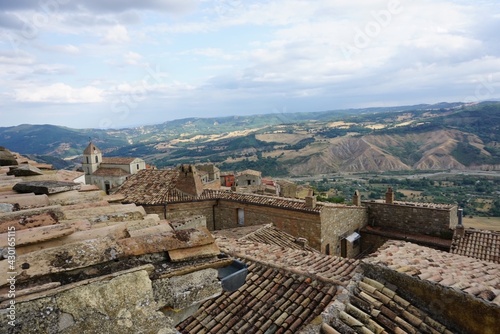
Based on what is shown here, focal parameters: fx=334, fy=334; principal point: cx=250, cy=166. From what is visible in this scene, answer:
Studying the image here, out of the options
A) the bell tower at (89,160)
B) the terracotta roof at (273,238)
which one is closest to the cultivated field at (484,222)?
the terracotta roof at (273,238)

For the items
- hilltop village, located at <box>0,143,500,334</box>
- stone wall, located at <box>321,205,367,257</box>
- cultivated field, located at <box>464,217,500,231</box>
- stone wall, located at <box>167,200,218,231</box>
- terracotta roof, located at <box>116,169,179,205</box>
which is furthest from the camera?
cultivated field, located at <box>464,217,500,231</box>

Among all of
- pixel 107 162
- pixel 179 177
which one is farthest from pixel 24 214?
pixel 107 162

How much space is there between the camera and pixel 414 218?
17859 millimetres

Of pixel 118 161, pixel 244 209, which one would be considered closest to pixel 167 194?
pixel 244 209

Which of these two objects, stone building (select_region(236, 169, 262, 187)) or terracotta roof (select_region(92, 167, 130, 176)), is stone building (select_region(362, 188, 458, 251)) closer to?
stone building (select_region(236, 169, 262, 187))

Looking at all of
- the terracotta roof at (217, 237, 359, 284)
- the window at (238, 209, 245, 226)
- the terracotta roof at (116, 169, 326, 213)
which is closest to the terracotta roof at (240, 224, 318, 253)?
the terracotta roof at (116, 169, 326, 213)

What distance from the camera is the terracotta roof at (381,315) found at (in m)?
4.25

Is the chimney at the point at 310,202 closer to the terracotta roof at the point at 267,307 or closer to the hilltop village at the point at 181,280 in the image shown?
the hilltop village at the point at 181,280

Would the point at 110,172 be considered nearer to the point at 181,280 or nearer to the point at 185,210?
the point at 185,210

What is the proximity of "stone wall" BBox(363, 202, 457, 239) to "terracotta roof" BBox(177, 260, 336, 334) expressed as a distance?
1376 centimetres

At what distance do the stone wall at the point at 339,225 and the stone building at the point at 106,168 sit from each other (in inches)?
1494

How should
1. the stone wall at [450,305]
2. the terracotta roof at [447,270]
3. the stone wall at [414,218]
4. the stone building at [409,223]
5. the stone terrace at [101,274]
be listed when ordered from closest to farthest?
1. the stone terrace at [101,274]
2. the stone wall at [450,305]
3. the terracotta roof at [447,270]
4. the stone building at [409,223]
5. the stone wall at [414,218]

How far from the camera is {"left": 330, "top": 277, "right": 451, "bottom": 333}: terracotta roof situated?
4254 mm

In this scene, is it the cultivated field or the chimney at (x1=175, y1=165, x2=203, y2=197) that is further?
the cultivated field
